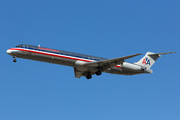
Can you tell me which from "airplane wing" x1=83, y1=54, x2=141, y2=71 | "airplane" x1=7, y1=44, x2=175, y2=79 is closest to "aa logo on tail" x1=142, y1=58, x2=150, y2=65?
"airplane" x1=7, y1=44, x2=175, y2=79

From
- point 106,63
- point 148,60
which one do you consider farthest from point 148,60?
point 106,63

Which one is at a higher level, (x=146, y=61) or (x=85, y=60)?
(x=146, y=61)

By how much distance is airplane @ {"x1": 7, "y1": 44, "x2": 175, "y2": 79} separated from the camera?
2653 centimetres

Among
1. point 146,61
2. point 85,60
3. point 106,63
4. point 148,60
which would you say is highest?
point 148,60

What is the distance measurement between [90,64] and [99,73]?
2.66m

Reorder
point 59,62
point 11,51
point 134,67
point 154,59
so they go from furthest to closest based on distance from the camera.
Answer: point 154,59 → point 134,67 → point 59,62 → point 11,51

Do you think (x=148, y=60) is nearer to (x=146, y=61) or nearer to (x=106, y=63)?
(x=146, y=61)

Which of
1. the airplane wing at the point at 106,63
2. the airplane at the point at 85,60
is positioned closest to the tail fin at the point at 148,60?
the airplane at the point at 85,60

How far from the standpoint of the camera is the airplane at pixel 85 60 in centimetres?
2653

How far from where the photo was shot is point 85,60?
29359 mm

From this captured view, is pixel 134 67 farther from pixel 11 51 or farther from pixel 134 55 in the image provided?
pixel 11 51

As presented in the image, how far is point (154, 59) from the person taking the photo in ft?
114

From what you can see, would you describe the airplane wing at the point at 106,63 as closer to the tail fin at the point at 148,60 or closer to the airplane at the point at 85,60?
the airplane at the point at 85,60

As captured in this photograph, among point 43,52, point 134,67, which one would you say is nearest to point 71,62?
point 43,52
